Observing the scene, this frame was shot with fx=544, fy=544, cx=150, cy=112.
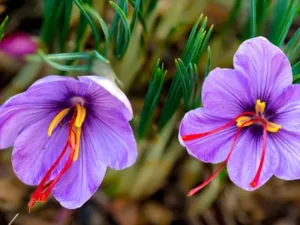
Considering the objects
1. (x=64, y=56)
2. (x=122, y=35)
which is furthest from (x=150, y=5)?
(x=64, y=56)

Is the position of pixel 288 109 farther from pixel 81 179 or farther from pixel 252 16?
pixel 81 179

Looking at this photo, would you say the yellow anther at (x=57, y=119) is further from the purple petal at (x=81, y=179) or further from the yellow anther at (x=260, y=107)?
the yellow anther at (x=260, y=107)

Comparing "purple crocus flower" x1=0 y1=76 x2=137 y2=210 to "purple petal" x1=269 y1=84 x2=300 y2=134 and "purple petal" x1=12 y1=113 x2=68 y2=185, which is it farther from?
"purple petal" x1=269 y1=84 x2=300 y2=134

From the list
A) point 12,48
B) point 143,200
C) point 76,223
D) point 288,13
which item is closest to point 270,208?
point 143,200

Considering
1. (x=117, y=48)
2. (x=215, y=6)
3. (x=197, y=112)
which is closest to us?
(x=197, y=112)

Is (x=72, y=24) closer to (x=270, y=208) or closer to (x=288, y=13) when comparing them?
(x=288, y=13)

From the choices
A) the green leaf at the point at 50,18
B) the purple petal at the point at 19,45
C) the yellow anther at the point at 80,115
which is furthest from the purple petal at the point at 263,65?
the purple petal at the point at 19,45
